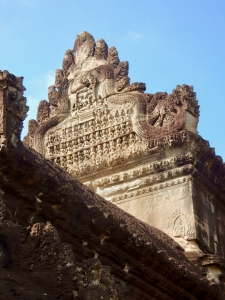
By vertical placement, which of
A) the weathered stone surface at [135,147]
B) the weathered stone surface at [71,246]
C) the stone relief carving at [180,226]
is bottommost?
the weathered stone surface at [71,246]

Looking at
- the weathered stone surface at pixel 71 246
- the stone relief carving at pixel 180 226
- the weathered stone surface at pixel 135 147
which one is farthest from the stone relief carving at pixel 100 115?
the weathered stone surface at pixel 71 246

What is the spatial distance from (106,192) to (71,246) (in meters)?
3.97

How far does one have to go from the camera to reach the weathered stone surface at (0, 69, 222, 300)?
4336 millimetres

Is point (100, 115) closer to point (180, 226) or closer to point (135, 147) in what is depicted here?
point (135, 147)

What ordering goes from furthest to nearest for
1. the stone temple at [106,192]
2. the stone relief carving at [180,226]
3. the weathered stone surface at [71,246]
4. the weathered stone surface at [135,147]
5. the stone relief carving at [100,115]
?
the stone relief carving at [100,115]
the weathered stone surface at [135,147]
the stone relief carving at [180,226]
the stone temple at [106,192]
the weathered stone surface at [71,246]

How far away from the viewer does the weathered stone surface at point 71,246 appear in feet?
14.2

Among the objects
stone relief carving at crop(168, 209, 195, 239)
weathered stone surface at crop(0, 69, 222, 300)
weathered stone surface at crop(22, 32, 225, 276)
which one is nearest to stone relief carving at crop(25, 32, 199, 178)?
weathered stone surface at crop(22, 32, 225, 276)

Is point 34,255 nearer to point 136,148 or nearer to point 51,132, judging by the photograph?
point 136,148

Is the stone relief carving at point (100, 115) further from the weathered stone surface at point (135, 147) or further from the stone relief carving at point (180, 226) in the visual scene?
the stone relief carving at point (180, 226)

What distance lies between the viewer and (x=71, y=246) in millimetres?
5621

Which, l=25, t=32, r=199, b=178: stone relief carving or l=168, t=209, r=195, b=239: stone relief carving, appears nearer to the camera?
l=168, t=209, r=195, b=239: stone relief carving

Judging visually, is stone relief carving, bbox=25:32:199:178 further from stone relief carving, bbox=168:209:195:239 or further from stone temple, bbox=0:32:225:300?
stone relief carving, bbox=168:209:195:239

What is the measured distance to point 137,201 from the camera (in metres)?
9.27

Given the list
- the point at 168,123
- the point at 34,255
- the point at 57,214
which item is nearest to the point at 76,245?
the point at 57,214
